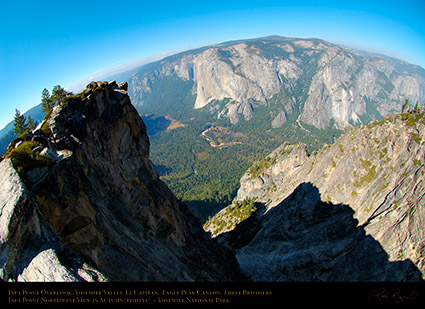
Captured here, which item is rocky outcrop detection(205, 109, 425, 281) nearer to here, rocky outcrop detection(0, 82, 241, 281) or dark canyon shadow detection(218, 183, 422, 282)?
dark canyon shadow detection(218, 183, 422, 282)

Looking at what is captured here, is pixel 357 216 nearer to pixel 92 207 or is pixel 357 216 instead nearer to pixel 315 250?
pixel 315 250

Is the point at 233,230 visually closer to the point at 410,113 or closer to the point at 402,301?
the point at 410,113

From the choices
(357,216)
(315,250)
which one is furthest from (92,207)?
(357,216)

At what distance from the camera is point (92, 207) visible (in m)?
19.3

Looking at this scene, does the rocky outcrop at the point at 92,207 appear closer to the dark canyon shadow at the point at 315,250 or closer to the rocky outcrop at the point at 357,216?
the dark canyon shadow at the point at 315,250

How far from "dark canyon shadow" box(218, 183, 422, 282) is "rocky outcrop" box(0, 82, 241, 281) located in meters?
10.2

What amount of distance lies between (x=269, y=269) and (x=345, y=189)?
2370 centimetres

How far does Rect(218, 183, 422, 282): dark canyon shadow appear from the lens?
3581 cm

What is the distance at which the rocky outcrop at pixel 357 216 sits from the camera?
35375 millimetres

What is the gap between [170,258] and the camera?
2858 centimetres

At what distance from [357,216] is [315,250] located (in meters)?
10.4

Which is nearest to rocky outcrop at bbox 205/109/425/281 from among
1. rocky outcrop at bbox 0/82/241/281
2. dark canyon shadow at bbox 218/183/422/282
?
dark canyon shadow at bbox 218/183/422/282

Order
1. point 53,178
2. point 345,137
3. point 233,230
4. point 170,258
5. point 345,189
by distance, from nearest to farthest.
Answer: point 53,178 < point 170,258 < point 345,189 < point 345,137 < point 233,230

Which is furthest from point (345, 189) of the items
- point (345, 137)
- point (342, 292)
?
point (342, 292)
